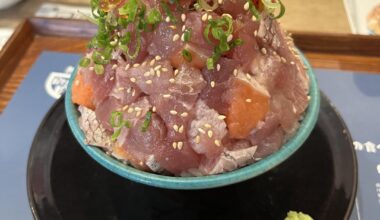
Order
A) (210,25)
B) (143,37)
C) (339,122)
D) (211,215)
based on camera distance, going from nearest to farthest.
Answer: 1. (210,25)
2. (143,37)
3. (211,215)
4. (339,122)

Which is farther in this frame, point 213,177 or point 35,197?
point 35,197

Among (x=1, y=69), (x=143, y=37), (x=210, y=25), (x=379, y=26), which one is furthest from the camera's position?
(x=379, y=26)

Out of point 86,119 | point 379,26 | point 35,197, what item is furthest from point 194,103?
point 379,26

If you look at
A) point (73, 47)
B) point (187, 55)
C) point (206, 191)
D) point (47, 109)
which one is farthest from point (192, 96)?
point (73, 47)

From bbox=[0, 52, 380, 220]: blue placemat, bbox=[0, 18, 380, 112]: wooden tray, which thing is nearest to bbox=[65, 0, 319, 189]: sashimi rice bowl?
bbox=[0, 52, 380, 220]: blue placemat

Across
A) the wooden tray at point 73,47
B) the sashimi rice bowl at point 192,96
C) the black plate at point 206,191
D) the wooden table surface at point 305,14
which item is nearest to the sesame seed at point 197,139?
the sashimi rice bowl at point 192,96

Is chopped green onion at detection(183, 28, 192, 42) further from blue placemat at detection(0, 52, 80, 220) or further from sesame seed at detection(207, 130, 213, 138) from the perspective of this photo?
blue placemat at detection(0, 52, 80, 220)

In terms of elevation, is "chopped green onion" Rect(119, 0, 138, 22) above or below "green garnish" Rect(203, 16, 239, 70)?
above

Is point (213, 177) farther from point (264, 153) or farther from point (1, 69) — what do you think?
point (1, 69)

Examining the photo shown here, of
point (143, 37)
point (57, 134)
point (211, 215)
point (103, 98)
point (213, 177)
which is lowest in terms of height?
point (211, 215)
